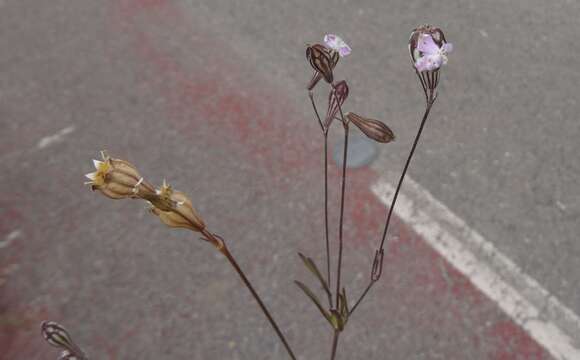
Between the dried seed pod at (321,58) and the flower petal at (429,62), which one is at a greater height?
the flower petal at (429,62)

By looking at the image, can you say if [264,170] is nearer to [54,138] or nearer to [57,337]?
[54,138]

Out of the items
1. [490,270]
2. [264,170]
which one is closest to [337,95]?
[490,270]

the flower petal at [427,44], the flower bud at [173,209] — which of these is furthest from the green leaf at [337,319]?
the flower petal at [427,44]

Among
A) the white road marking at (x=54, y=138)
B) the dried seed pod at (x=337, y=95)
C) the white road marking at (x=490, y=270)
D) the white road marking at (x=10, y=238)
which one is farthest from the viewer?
the white road marking at (x=54, y=138)

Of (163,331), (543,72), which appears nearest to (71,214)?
(163,331)

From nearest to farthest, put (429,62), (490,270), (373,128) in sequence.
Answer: (429,62), (373,128), (490,270)

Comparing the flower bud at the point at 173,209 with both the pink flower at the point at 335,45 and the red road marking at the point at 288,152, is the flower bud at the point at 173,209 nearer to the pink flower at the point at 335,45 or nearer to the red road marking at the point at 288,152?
the pink flower at the point at 335,45
